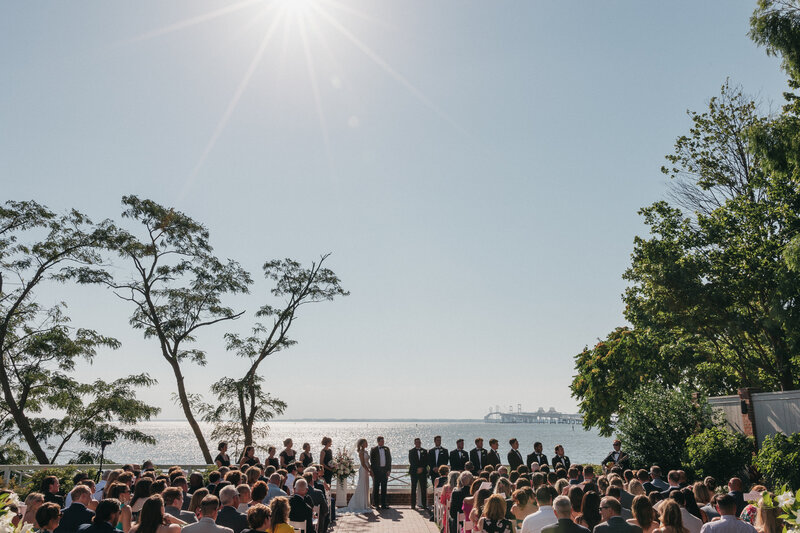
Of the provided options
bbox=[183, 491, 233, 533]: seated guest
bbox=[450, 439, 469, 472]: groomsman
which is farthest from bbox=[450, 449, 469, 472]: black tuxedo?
bbox=[183, 491, 233, 533]: seated guest

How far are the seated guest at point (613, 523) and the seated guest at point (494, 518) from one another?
4.80ft

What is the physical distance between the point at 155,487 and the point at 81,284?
19.5 metres

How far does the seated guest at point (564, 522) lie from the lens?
566cm

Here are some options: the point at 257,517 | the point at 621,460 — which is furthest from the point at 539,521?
the point at 621,460

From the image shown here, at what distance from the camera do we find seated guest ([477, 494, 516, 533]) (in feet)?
22.3

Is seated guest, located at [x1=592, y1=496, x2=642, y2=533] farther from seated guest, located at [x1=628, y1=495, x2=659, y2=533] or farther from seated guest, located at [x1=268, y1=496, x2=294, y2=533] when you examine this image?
seated guest, located at [x1=268, y1=496, x2=294, y2=533]

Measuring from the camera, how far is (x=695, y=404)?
56.5 ft

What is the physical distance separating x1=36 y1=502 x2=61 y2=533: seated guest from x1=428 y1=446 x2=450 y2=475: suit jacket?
1134 centimetres

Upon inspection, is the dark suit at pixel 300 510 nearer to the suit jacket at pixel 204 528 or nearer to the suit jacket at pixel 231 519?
the suit jacket at pixel 231 519

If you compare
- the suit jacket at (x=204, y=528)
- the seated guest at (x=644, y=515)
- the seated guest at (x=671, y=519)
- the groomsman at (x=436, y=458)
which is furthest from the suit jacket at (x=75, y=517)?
the groomsman at (x=436, y=458)

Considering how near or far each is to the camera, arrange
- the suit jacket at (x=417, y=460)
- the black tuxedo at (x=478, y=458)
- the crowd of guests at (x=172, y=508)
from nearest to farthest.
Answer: the crowd of guests at (x=172, y=508) → the black tuxedo at (x=478, y=458) → the suit jacket at (x=417, y=460)

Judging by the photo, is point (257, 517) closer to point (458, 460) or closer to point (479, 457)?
point (479, 457)

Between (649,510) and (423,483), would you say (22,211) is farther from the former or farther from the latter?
(649,510)

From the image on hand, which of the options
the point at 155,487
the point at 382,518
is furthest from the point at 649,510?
the point at 382,518
